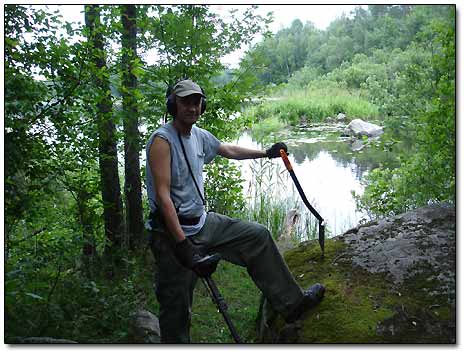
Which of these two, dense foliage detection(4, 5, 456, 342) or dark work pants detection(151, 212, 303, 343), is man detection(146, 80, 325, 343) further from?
dense foliage detection(4, 5, 456, 342)

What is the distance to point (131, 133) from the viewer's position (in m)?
3.67

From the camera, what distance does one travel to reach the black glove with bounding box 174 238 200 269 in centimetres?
222

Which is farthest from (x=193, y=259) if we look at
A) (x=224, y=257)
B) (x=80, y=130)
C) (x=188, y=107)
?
(x=80, y=130)

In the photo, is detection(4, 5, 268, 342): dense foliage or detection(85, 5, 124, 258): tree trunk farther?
detection(85, 5, 124, 258): tree trunk

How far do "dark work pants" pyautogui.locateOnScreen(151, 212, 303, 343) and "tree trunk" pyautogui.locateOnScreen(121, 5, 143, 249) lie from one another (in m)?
1.16

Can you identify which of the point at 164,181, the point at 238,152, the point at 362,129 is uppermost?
the point at 362,129

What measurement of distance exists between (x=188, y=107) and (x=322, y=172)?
13.5 feet

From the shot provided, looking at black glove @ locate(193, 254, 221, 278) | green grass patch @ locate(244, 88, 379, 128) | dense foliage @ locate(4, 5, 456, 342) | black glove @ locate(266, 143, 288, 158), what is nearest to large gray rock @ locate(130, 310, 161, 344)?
dense foliage @ locate(4, 5, 456, 342)

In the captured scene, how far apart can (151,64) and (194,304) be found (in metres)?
1.89

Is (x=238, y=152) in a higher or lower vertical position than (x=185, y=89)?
lower

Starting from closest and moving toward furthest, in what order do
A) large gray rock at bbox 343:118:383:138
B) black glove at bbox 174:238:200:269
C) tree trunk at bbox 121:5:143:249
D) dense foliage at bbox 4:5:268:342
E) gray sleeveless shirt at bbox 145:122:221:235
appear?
1. black glove at bbox 174:238:200:269
2. gray sleeveless shirt at bbox 145:122:221:235
3. dense foliage at bbox 4:5:268:342
4. tree trunk at bbox 121:5:143:249
5. large gray rock at bbox 343:118:383:138

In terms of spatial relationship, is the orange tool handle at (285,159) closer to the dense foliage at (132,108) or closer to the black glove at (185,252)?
the black glove at (185,252)

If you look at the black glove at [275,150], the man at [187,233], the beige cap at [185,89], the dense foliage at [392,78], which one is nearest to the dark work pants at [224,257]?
the man at [187,233]

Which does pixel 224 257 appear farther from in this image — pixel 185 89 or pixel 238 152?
pixel 185 89
